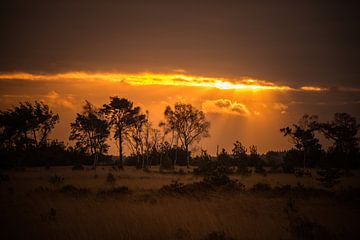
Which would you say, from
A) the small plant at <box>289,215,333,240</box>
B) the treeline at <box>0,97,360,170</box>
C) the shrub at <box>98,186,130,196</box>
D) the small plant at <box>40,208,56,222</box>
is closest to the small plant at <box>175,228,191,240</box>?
the small plant at <box>289,215,333,240</box>

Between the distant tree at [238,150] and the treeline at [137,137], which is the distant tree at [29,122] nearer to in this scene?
the treeline at [137,137]

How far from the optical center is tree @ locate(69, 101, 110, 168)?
190ft

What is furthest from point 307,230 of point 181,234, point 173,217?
point 173,217

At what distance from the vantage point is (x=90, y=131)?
60.0 meters

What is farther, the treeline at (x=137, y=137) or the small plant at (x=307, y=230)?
the treeline at (x=137, y=137)

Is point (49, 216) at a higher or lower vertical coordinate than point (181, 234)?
higher

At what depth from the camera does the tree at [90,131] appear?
→ 190 feet

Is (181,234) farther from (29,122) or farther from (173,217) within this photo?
(29,122)

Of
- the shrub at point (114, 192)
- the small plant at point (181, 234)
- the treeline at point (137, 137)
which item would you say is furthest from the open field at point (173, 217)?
the treeline at point (137, 137)

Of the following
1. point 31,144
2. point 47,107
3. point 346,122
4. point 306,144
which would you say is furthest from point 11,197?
point 346,122

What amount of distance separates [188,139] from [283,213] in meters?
48.7

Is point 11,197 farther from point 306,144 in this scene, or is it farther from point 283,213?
point 306,144

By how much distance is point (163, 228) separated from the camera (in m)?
11.8

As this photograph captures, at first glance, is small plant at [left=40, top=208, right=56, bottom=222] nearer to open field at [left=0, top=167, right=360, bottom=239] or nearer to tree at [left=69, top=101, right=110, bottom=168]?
open field at [left=0, top=167, right=360, bottom=239]
